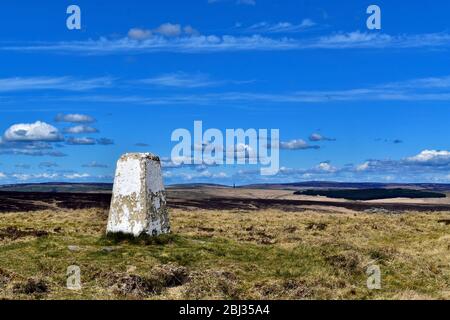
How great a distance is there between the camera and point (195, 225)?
33250 mm

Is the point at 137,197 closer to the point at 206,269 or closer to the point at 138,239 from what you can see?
the point at 138,239

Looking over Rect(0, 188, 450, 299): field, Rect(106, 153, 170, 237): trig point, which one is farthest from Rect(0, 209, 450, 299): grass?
Rect(106, 153, 170, 237): trig point

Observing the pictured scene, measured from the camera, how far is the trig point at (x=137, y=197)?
1995 cm

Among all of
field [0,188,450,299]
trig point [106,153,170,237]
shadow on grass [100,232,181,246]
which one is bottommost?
field [0,188,450,299]

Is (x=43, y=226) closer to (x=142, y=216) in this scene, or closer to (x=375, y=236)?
(x=142, y=216)

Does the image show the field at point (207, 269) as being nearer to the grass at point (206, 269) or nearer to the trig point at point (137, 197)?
the grass at point (206, 269)

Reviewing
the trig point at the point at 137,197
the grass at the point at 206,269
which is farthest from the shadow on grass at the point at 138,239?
the trig point at the point at 137,197

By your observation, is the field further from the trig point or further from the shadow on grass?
the trig point

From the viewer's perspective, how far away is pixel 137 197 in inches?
786

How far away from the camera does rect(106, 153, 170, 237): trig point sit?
20.0 meters

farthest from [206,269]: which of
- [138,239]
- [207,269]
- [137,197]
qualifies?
[137,197]
